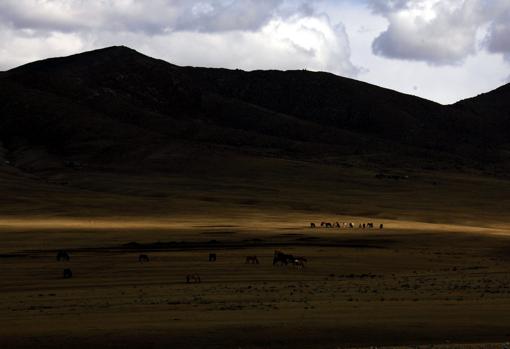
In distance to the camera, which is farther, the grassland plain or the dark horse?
the dark horse

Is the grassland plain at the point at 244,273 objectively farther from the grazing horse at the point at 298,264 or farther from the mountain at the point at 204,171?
the mountain at the point at 204,171

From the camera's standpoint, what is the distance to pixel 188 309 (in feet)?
84.9

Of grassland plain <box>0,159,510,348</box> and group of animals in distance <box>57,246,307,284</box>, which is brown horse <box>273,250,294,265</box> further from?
grassland plain <box>0,159,510,348</box>

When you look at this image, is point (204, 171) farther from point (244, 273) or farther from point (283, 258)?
point (244, 273)

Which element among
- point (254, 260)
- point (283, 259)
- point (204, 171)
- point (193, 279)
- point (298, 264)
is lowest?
point (193, 279)

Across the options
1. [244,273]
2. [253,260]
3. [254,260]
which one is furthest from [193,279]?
[254,260]

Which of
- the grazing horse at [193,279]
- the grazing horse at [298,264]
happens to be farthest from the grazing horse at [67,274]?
the grazing horse at [298,264]

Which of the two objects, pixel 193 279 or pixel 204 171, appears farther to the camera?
pixel 204 171

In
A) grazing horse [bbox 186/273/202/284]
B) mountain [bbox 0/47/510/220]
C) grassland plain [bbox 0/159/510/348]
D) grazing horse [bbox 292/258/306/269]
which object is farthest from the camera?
mountain [bbox 0/47/510/220]

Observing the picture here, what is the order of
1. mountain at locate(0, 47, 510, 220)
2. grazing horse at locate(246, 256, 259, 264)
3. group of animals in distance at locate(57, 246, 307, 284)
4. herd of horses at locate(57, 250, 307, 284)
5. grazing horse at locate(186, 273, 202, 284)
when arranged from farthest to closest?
mountain at locate(0, 47, 510, 220) < grazing horse at locate(246, 256, 259, 264) < herd of horses at locate(57, 250, 307, 284) < group of animals in distance at locate(57, 246, 307, 284) < grazing horse at locate(186, 273, 202, 284)

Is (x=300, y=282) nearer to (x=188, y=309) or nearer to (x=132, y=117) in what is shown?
(x=188, y=309)

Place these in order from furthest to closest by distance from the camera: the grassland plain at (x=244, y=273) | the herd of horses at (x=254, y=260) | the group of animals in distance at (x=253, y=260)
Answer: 1. the herd of horses at (x=254, y=260)
2. the group of animals in distance at (x=253, y=260)
3. the grassland plain at (x=244, y=273)

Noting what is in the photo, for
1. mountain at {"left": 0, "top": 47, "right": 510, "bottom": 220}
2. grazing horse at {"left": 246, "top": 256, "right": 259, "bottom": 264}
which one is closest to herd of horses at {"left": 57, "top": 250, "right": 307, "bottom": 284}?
grazing horse at {"left": 246, "top": 256, "right": 259, "bottom": 264}

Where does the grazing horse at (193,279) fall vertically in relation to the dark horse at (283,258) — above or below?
below
